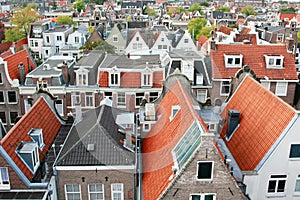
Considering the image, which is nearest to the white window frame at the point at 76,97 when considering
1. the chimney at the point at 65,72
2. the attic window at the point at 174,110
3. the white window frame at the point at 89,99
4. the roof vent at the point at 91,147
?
the white window frame at the point at 89,99

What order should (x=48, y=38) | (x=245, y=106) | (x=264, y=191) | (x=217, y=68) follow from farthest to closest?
1. (x=48, y=38)
2. (x=217, y=68)
3. (x=245, y=106)
4. (x=264, y=191)

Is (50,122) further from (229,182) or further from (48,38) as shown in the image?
(48,38)

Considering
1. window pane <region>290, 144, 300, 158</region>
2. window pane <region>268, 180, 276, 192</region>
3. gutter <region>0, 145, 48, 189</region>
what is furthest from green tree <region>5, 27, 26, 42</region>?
window pane <region>290, 144, 300, 158</region>

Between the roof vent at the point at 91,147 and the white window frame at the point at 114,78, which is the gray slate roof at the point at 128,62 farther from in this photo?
the roof vent at the point at 91,147

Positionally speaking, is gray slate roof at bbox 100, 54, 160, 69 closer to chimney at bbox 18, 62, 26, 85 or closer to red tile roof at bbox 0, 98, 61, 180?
chimney at bbox 18, 62, 26, 85

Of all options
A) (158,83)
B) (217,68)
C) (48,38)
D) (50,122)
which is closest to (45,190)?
(50,122)

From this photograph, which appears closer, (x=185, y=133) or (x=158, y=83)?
(x=185, y=133)
